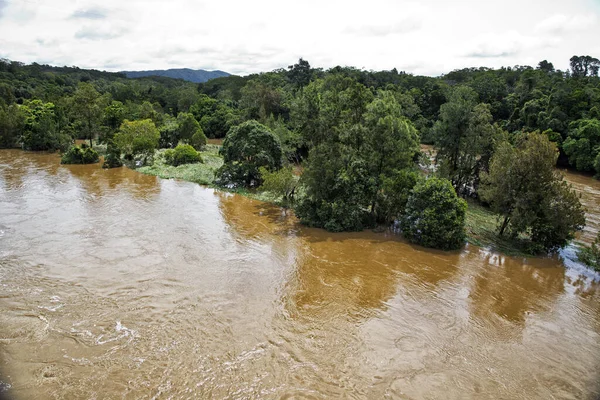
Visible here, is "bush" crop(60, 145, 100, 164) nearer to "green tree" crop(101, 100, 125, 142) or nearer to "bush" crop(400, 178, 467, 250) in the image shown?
"green tree" crop(101, 100, 125, 142)

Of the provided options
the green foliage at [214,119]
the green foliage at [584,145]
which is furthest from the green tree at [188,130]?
the green foliage at [584,145]

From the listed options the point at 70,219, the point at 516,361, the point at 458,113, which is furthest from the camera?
the point at 458,113

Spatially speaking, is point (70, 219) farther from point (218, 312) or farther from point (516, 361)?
point (516, 361)

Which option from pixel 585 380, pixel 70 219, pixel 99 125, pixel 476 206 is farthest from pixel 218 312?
pixel 99 125

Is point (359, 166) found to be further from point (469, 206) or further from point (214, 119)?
point (214, 119)

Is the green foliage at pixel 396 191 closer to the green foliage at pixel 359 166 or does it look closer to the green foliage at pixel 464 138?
the green foliage at pixel 359 166

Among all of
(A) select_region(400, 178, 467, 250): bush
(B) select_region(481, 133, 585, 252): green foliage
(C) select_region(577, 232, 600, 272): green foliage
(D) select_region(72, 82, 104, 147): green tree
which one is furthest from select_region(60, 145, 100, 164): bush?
(C) select_region(577, 232, 600, 272): green foliage
